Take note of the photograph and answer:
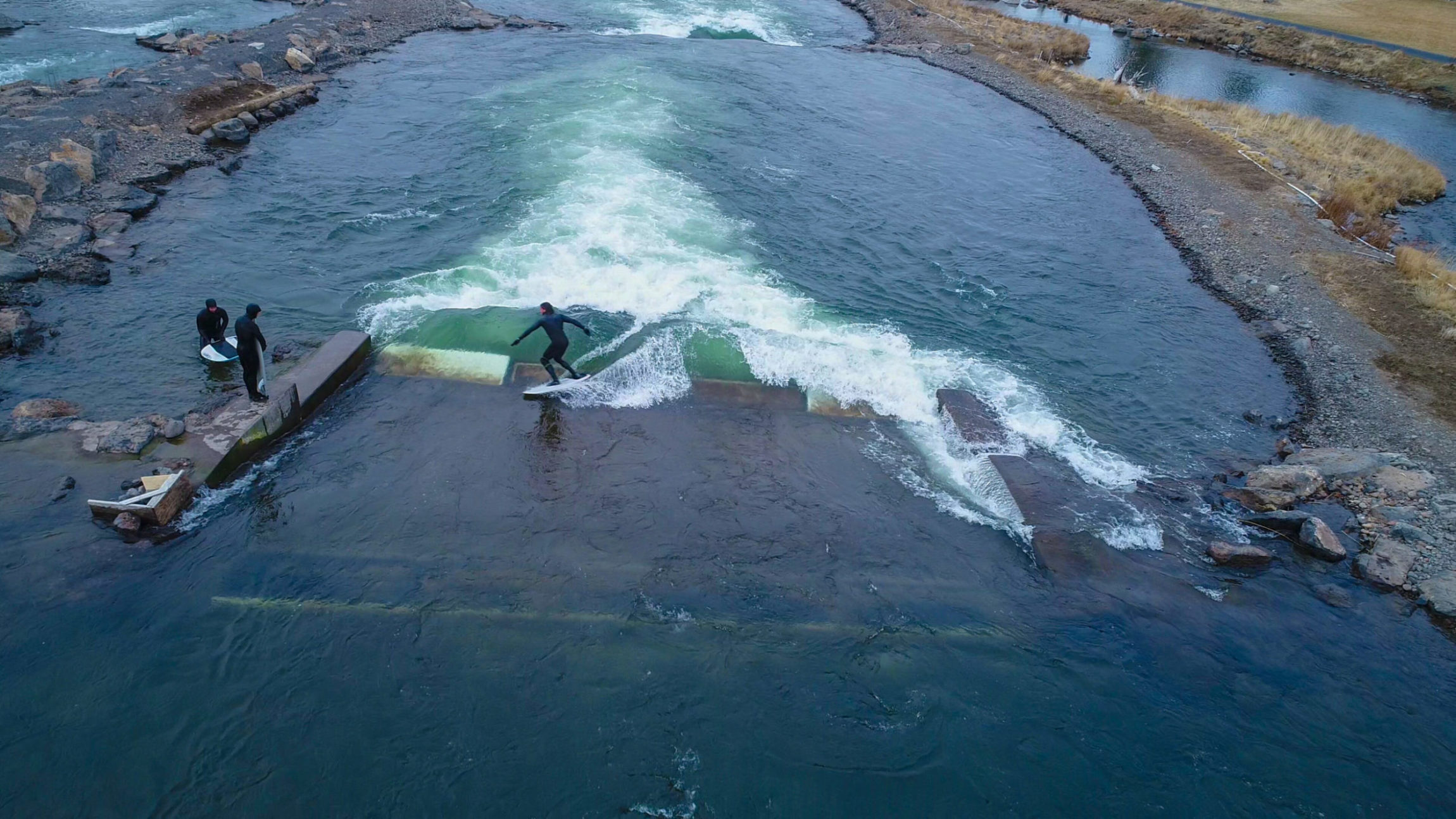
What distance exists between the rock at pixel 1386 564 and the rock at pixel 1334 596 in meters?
0.64

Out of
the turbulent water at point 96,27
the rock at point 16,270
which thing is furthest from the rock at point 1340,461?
the turbulent water at point 96,27

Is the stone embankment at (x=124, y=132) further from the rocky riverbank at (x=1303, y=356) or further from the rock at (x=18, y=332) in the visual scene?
the rocky riverbank at (x=1303, y=356)

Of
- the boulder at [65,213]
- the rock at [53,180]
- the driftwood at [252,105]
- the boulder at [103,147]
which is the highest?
the driftwood at [252,105]

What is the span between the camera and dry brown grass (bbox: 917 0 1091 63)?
43000 millimetres

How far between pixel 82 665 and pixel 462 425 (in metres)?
6.10

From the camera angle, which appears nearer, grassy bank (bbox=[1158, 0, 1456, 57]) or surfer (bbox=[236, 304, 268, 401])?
surfer (bbox=[236, 304, 268, 401])

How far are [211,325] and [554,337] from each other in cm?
622

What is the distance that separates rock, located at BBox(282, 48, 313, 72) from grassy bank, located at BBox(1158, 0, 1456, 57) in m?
58.1

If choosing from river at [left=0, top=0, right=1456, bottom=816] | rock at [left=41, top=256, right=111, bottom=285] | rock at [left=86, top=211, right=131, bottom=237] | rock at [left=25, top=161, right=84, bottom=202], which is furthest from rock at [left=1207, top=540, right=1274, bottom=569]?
rock at [left=25, top=161, right=84, bottom=202]

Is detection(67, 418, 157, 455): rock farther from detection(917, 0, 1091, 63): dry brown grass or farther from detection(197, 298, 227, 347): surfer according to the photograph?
detection(917, 0, 1091, 63): dry brown grass

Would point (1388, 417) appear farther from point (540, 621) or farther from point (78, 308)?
point (78, 308)

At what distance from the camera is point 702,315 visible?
56.7ft

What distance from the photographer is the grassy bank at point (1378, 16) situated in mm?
44625

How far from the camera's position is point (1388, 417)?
612 inches
